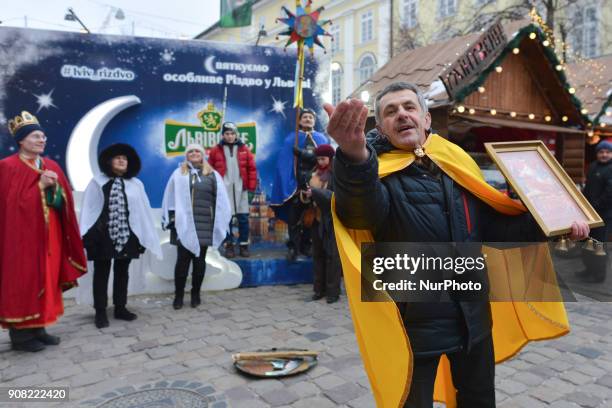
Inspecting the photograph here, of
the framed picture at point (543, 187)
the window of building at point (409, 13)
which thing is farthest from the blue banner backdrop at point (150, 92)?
the window of building at point (409, 13)

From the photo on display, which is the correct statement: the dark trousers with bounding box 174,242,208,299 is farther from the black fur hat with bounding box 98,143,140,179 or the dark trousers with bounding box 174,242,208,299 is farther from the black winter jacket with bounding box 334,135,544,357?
the black winter jacket with bounding box 334,135,544,357

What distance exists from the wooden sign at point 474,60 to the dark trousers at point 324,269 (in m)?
2.57

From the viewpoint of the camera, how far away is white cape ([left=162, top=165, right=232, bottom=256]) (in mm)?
5773

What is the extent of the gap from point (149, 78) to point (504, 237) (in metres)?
5.84

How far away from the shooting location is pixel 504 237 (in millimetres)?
2125

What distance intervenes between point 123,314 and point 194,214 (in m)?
1.41

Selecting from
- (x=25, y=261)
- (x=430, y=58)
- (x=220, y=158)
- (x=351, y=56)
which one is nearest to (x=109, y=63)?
(x=220, y=158)

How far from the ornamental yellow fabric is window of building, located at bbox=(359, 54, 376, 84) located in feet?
96.6

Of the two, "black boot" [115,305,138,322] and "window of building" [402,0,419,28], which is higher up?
"window of building" [402,0,419,28]

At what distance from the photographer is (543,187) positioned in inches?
80.1

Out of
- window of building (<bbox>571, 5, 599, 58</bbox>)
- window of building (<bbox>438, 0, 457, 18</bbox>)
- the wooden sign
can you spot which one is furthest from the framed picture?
window of building (<bbox>438, 0, 457, 18</bbox>)

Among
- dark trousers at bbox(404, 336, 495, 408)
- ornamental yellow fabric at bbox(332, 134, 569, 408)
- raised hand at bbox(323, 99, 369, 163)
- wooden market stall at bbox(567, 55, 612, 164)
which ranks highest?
wooden market stall at bbox(567, 55, 612, 164)

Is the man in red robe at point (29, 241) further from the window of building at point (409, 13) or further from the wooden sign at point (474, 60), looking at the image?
the window of building at point (409, 13)

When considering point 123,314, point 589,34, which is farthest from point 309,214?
point 589,34
